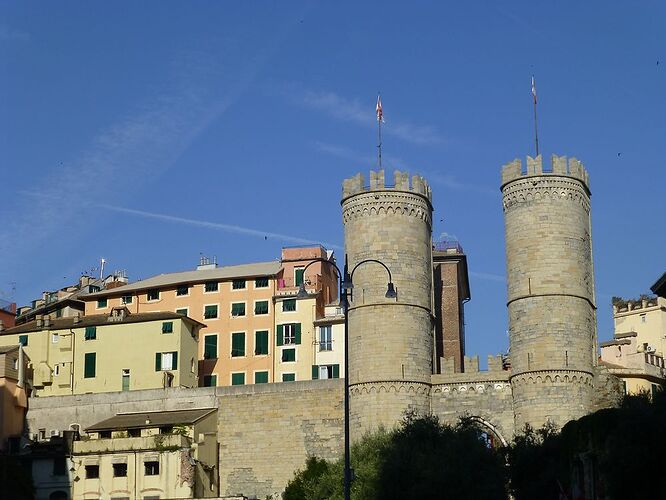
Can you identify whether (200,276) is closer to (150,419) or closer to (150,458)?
(150,419)

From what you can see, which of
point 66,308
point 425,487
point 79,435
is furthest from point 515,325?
point 66,308

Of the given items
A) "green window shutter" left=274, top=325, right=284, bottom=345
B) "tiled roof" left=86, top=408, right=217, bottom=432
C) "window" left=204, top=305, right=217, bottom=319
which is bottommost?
"tiled roof" left=86, top=408, right=217, bottom=432

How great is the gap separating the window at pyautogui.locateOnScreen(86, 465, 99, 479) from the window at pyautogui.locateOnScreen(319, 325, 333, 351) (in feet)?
58.7

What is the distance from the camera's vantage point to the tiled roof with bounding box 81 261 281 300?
86.1 m

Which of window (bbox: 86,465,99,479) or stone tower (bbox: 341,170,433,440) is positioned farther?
window (bbox: 86,465,99,479)

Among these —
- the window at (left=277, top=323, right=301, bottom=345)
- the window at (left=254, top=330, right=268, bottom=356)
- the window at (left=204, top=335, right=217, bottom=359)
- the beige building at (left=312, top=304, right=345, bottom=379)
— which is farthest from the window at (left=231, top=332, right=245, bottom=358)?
the beige building at (left=312, top=304, right=345, bottom=379)

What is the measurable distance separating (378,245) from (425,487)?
1759cm

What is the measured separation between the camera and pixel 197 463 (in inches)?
2581

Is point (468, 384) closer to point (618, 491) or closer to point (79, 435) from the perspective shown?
point (79, 435)

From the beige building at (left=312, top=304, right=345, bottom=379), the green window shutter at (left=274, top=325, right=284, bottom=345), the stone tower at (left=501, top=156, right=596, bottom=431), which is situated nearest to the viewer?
the stone tower at (left=501, top=156, right=596, bottom=431)

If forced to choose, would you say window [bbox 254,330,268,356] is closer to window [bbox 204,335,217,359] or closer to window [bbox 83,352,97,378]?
window [bbox 204,335,217,359]

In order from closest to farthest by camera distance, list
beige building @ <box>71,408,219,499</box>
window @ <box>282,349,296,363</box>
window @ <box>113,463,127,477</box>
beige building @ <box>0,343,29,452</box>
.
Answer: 1. beige building @ <box>71,408,219,499</box>
2. window @ <box>113,463,127,477</box>
3. beige building @ <box>0,343,29,452</box>
4. window @ <box>282,349,296,363</box>

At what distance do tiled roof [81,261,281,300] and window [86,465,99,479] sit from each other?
2059 centimetres

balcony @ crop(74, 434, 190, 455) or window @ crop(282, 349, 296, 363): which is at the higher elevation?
window @ crop(282, 349, 296, 363)
